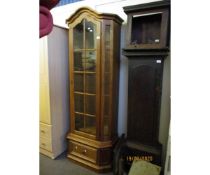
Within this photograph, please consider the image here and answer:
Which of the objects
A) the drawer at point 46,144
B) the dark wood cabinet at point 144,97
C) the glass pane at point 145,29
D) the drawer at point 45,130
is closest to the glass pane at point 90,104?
the dark wood cabinet at point 144,97

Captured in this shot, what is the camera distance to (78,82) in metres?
2.12

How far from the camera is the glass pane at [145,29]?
183cm

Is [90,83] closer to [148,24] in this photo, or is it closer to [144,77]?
[144,77]

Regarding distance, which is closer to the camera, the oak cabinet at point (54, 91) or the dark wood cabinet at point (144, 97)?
the dark wood cabinet at point (144, 97)

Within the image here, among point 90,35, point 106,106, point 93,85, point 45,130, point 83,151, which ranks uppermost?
point 90,35

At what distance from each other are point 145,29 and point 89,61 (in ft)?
2.40

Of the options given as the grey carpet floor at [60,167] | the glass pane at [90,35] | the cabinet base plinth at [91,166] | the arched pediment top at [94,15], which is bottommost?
the grey carpet floor at [60,167]

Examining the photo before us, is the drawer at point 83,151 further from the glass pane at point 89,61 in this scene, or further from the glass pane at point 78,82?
the glass pane at point 89,61

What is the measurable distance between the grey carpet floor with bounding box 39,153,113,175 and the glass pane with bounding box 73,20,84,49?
1468 mm

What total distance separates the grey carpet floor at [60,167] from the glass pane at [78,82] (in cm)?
95

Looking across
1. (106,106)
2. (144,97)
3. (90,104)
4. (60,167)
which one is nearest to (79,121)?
(90,104)
